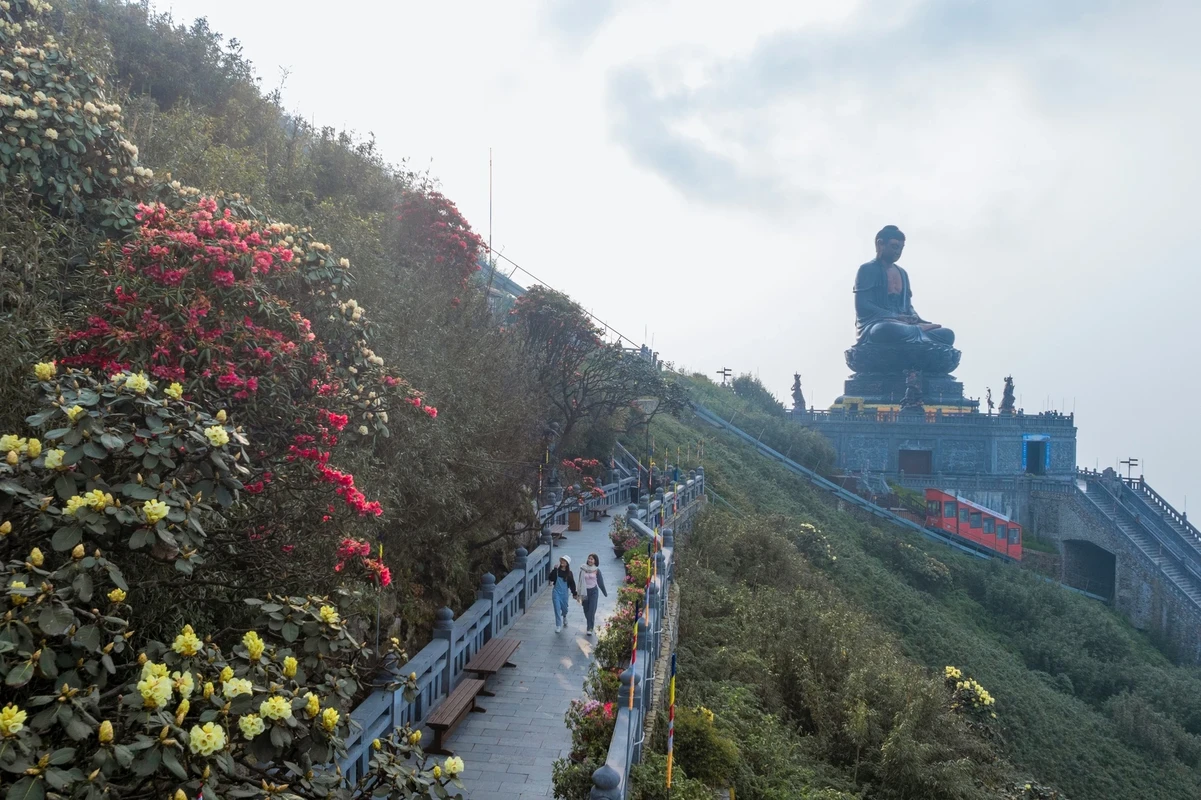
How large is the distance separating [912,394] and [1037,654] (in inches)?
765

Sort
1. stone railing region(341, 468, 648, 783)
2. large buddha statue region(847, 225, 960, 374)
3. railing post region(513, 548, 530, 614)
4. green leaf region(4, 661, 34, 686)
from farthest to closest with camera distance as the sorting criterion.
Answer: large buddha statue region(847, 225, 960, 374), railing post region(513, 548, 530, 614), stone railing region(341, 468, 648, 783), green leaf region(4, 661, 34, 686)

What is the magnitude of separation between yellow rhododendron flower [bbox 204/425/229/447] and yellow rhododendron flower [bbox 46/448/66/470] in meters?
0.63

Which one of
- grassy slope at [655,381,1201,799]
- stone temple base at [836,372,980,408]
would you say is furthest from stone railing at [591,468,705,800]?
stone temple base at [836,372,980,408]

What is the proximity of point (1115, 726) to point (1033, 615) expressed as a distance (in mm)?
7153

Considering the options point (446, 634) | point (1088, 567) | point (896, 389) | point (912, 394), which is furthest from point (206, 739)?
point (896, 389)

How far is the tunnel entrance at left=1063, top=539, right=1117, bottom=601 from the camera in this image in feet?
112

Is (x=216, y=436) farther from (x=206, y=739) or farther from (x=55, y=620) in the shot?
(x=206, y=739)

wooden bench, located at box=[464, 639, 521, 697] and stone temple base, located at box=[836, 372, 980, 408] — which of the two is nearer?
wooden bench, located at box=[464, 639, 521, 697]

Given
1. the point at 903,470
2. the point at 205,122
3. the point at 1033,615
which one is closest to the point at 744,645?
the point at 205,122

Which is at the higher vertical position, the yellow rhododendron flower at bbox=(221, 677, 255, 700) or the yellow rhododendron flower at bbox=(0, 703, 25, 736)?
the yellow rhododendron flower at bbox=(221, 677, 255, 700)

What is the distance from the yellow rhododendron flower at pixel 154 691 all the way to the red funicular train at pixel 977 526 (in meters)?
34.3

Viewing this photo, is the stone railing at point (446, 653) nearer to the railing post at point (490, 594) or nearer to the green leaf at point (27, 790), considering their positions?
the railing post at point (490, 594)

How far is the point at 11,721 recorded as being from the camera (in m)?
2.92

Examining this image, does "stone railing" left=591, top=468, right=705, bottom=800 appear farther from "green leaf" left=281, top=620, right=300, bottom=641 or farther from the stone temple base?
the stone temple base
